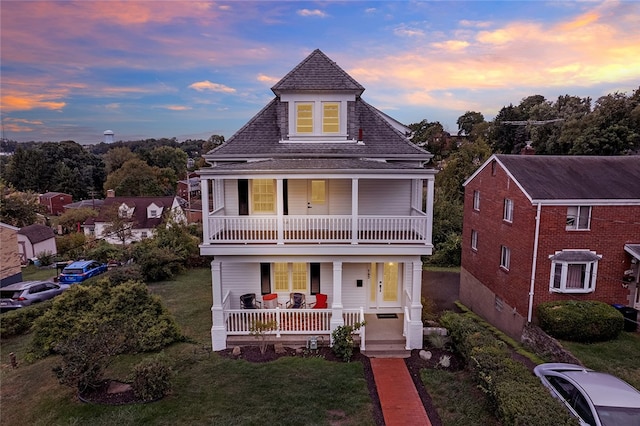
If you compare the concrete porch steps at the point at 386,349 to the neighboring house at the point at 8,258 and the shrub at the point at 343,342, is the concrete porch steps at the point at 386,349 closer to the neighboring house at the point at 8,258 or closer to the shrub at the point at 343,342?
the shrub at the point at 343,342

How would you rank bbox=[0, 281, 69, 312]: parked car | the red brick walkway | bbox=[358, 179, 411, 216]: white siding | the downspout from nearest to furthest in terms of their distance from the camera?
the red brick walkway
the downspout
bbox=[358, 179, 411, 216]: white siding
bbox=[0, 281, 69, 312]: parked car

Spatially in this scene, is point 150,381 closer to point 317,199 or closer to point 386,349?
point 386,349

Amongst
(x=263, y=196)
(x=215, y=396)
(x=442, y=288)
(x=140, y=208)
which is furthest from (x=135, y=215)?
(x=215, y=396)

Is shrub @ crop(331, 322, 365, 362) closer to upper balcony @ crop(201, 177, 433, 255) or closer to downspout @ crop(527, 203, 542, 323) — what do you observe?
upper balcony @ crop(201, 177, 433, 255)

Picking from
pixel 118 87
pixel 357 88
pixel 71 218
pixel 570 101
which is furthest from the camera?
pixel 570 101

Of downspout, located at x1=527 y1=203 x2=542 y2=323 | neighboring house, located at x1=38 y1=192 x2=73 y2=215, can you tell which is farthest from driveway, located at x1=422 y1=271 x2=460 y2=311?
neighboring house, located at x1=38 y1=192 x2=73 y2=215

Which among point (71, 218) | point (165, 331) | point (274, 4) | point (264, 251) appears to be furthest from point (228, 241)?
point (71, 218)

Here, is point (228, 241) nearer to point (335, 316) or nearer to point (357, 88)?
point (335, 316)
